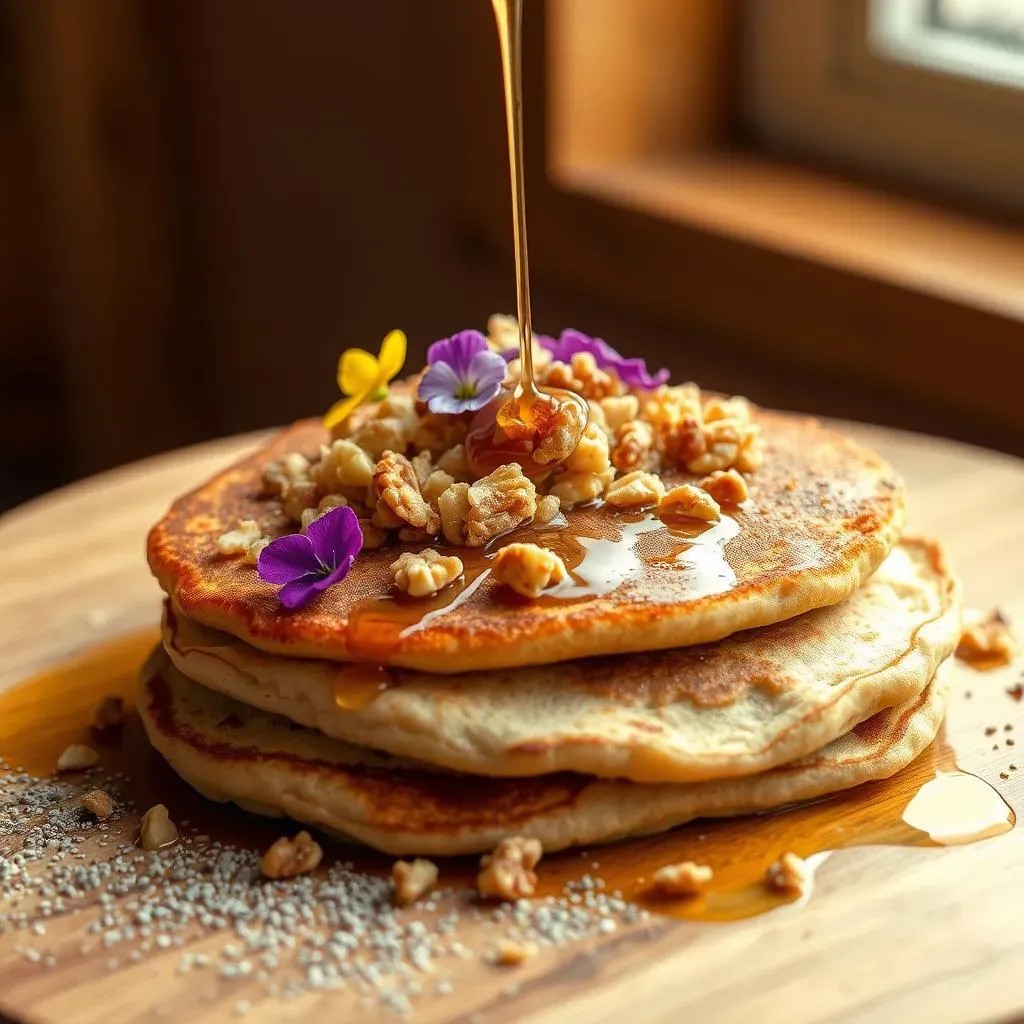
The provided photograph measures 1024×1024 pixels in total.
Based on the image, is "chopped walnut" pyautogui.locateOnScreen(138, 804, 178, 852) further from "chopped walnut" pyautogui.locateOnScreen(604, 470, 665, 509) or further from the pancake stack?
"chopped walnut" pyautogui.locateOnScreen(604, 470, 665, 509)

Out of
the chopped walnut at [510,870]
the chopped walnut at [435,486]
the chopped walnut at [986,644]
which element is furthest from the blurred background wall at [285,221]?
the chopped walnut at [510,870]

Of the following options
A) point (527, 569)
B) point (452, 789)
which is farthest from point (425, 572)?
point (452, 789)

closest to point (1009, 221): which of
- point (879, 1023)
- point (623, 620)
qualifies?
point (623, 620)

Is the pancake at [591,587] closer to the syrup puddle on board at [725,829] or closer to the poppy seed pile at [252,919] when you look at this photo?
the syrup puddle on board at [725,829]

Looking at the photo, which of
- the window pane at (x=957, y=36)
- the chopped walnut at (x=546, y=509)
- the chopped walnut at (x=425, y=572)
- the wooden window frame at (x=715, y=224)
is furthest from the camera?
the window pane at (x=957, y=36)

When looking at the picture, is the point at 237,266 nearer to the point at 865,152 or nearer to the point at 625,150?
the point at 625,150

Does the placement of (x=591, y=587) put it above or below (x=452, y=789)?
above

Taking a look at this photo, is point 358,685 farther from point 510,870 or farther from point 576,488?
point 576,488
